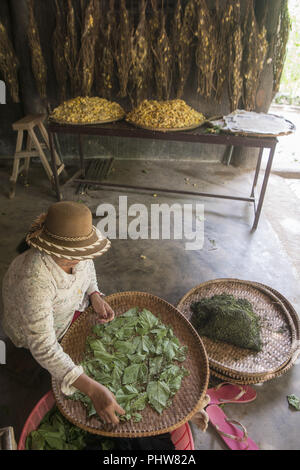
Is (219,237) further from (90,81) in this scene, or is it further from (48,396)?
(90,81)

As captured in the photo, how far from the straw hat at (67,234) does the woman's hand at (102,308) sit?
0.67 meters

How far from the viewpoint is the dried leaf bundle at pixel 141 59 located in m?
4.16

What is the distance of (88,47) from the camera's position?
14.1ft

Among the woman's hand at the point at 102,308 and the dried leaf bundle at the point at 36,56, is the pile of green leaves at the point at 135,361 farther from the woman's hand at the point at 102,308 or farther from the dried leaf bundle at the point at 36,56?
the dried leaf bundle at the point at 36,56

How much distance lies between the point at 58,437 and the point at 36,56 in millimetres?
4559

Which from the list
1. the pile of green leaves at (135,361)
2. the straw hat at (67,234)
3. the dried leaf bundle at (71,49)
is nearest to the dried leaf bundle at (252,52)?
the dried leaf bundle at (71,49)

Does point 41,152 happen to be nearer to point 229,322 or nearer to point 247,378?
point 229,322

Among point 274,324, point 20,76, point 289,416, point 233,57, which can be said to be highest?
point 233,57

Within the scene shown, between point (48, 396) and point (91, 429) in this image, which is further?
point (48, 396)

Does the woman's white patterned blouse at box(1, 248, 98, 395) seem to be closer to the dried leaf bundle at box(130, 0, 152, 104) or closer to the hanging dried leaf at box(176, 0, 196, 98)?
the dried leaf bundle at box(130, 0, 152, 104)

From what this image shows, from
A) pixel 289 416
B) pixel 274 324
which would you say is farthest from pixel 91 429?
pixel 274 324

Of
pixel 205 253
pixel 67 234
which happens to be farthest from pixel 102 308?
pixel 205 253

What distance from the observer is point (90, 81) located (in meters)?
4.55
